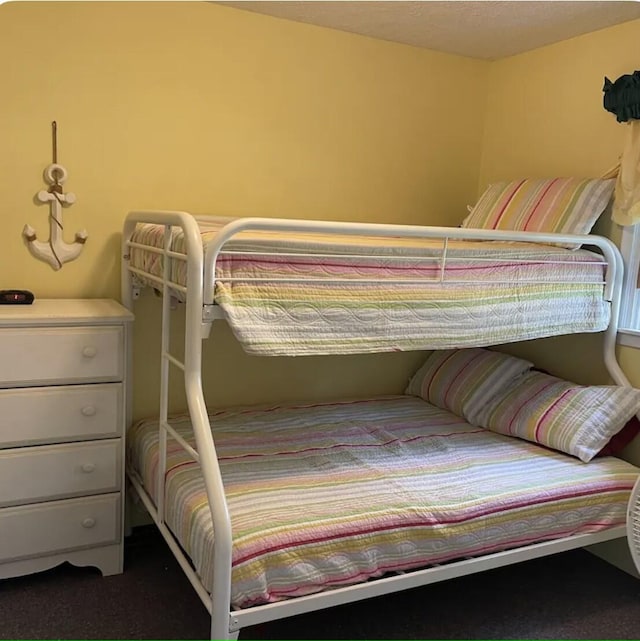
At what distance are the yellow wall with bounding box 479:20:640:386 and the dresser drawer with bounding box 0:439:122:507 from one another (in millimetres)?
1809

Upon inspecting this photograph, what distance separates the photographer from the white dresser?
204 centimetres

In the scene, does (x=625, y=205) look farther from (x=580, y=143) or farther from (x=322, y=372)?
(x=322, y=372)

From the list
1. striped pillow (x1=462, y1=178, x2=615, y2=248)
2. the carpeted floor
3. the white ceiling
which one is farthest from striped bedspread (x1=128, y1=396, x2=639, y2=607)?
the white ceiling

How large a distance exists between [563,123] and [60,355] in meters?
2.16

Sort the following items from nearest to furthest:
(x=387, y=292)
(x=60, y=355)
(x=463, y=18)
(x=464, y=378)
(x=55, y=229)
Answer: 1. (x=387, y=292)
2. (x=60, y=355)
3. (x=55, y=229)
4. (x=463, y=18)
5. (x=464, y=378)

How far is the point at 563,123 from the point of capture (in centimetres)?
273

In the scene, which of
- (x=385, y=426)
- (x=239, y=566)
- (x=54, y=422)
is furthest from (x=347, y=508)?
(x=54, y=422)

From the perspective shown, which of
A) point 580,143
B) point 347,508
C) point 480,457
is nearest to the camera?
point 347,508

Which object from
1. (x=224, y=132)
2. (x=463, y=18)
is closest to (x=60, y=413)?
(x=224, y=132)

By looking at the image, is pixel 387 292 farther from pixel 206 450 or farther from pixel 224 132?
pixel 224 132

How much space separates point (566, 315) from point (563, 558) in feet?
3.27

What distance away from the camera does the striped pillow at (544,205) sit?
8.00ft

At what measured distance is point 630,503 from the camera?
83.9 inches

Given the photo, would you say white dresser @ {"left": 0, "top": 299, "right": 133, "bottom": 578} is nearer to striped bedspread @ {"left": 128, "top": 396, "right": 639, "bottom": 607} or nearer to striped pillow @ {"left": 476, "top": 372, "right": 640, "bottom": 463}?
striped bedspread @ {"left": 128, "top": 396, "right": 639, "bottom": 607}
